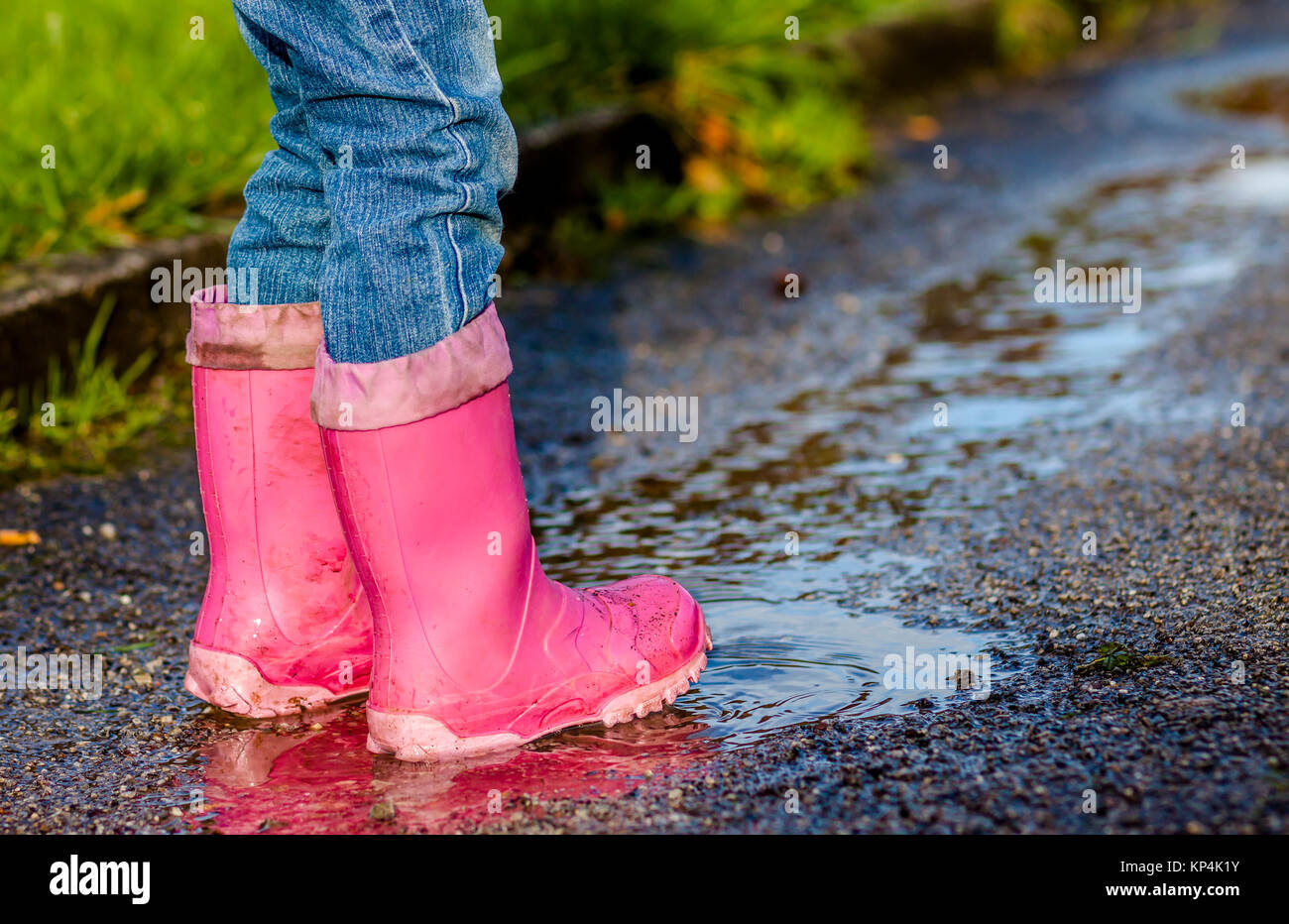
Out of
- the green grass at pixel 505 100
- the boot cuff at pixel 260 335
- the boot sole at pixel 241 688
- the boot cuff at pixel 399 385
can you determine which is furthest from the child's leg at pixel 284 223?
the green grass at pixel 505 100

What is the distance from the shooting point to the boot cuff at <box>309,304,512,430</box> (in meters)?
1.54

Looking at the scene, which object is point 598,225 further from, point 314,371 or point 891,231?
point 314,371

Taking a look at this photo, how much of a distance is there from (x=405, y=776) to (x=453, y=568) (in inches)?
9.3

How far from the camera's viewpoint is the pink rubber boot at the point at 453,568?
1.55 meters

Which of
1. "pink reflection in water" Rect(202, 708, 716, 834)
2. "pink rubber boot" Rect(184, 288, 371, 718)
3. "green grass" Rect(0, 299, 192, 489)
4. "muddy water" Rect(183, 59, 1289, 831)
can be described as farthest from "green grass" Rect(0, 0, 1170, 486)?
"pink reflection in water" Rect(202, 708, 716, 834)

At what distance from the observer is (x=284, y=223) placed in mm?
1695

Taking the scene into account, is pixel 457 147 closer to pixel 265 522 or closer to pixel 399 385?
pixel 399 385

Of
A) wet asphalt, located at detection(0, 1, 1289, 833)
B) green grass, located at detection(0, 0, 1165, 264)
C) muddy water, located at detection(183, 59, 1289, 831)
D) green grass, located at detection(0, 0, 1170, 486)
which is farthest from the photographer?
green grass, located at detection(0, 0, 1165, 264)

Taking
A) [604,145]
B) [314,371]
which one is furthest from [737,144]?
[314,371]

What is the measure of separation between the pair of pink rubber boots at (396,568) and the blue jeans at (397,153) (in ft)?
0.15

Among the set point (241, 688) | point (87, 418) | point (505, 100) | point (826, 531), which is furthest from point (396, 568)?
point (505, 100)

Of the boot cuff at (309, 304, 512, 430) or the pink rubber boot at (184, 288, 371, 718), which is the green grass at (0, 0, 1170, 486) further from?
the boot cuff at (309, 304, 512, 430)

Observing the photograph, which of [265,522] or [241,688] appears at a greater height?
[265,522]

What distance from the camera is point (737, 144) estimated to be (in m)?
4.81
